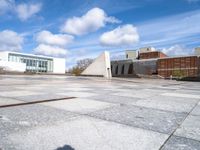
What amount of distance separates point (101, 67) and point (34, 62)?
4844 cm

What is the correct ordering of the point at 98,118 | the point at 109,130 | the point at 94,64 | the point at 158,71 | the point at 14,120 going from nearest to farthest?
the point at 109,130 < the point at 14,120 < the point at 98,118 < the point at 94,64 < the point at 158,71

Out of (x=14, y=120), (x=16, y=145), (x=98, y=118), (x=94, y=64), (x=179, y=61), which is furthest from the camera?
(x=179, y=61)

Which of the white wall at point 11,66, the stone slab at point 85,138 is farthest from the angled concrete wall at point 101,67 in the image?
the white wall at point 11,66

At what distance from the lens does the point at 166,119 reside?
13.6 ft

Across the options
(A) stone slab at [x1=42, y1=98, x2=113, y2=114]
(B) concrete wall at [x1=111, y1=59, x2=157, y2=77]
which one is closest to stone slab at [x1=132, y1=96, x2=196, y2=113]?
(A) stone slab at [x1=42, y1=98, x2=113, y2=114]

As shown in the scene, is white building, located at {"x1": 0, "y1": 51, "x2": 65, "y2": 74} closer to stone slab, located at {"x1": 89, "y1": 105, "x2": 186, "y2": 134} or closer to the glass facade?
the glass facade

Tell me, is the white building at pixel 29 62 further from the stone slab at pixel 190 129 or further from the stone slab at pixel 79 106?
the stone slab at pixel 190 129

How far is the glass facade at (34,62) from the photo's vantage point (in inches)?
2762

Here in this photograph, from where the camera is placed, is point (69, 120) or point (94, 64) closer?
point (69, 120)

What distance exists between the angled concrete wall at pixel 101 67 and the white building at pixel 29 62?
34241mm

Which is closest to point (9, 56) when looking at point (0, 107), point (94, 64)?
point (94, 64)

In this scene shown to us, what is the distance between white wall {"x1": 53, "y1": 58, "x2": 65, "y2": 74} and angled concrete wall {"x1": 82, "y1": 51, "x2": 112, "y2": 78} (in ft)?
161

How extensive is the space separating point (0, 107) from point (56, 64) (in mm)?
82128

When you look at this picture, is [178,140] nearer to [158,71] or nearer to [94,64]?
[94,64]
